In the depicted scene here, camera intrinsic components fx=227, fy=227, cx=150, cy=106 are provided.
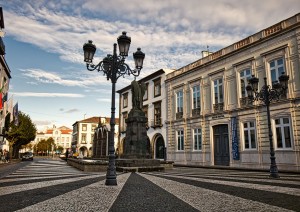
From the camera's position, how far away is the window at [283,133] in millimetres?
15823

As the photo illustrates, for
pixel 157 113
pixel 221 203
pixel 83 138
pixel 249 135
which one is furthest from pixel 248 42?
pixel 83 138

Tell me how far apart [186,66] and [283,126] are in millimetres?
13002

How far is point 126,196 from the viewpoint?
18.2 feet

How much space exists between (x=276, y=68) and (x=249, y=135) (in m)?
5.62

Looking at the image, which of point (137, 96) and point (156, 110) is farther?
point (156, 110)

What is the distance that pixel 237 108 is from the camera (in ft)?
64.3

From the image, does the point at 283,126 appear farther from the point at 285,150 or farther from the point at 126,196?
the point at 126,196

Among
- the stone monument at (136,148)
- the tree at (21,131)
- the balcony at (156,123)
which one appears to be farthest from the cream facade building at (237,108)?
the tree at (21,131)

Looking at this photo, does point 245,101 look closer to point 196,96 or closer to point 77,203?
point 196,96

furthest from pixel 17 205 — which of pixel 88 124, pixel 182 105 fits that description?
pixel 88 124

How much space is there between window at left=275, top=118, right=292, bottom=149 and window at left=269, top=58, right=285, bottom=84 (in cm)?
306

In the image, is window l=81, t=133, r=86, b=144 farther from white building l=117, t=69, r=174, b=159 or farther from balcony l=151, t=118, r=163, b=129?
balcony l=151, t=118, r=163, b=129

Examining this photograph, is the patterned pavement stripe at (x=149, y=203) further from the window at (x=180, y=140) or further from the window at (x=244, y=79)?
the window at (x=180, y=140)

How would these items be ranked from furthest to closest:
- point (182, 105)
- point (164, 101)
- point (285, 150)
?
1. point (164, 101)
2. point (182, 105)
3. point (285, 150)
